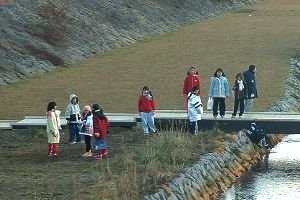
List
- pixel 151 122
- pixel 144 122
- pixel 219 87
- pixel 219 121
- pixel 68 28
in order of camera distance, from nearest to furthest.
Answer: pixel 144 122 → pixel 151 122 → pixel 219 87 → pixel 219 121 → pixel 68 28

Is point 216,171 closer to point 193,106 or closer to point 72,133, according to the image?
point 193,106

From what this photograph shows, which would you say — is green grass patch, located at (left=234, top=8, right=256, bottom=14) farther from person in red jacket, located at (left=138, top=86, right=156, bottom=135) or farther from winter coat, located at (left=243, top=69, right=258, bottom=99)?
person in red jacket, located at (left=138, top=86, right=156, bottom=135)

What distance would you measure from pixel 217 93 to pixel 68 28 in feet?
109

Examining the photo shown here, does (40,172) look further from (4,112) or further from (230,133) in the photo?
(4,112)

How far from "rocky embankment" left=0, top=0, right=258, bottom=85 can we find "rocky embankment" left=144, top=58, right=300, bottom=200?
18601mm

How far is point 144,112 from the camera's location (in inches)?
1222

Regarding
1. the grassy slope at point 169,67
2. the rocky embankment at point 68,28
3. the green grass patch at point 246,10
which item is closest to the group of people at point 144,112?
the grassy slope at point 169,67

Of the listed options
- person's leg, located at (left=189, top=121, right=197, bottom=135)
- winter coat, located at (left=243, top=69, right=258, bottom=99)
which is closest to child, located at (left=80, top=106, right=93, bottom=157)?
person's leg, located at (left=189, top=121, right=197, bottom=135)

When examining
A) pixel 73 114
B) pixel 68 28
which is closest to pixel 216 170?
pixel 73 114

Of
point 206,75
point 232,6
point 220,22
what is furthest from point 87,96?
point 232,6

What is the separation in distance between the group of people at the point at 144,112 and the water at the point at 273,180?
A: 2303 mm

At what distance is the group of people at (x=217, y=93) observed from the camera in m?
30.6

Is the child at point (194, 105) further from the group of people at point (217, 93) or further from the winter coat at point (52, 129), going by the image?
the winter coat at point (52, 129)

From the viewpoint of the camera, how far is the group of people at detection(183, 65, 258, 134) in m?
30.6
